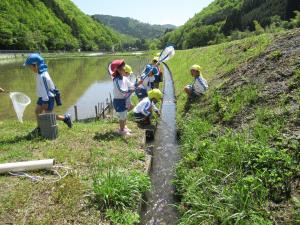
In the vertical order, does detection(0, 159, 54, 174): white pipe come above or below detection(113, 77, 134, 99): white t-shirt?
below

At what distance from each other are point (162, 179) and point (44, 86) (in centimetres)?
452

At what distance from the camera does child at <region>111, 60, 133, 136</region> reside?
33.7 feet

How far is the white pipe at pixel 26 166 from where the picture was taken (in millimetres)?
7574

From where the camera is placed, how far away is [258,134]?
7.49 metres

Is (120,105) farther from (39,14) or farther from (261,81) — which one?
(39,14)

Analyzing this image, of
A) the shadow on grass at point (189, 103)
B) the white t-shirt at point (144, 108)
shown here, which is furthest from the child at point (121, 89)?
the shadow on grass at point (189, 103)

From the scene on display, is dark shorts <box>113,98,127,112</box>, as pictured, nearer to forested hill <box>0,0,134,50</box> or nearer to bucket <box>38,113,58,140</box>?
bucket <box>38,113,58,140</box>

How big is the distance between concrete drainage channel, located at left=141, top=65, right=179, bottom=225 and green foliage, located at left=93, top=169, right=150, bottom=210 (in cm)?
48

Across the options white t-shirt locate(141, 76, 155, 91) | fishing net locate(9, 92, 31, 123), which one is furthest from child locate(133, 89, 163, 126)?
fishing net locate(9, 92, 31, 123)

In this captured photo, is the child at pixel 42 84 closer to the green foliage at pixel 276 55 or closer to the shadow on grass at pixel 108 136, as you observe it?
the shadow on grass at pixel 108 136

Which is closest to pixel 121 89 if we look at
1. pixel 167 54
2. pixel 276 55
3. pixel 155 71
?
pixel 167 54

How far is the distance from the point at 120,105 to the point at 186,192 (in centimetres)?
437

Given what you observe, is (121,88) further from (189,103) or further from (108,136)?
(189,103)

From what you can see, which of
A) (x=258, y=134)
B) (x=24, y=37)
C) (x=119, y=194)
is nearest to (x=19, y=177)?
(x=119, y=194)
